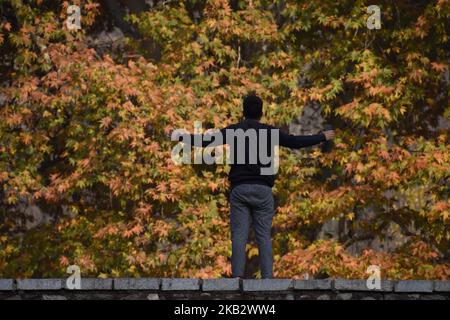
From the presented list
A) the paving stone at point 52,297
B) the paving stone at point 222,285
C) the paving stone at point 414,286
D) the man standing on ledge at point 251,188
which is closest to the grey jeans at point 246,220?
the man standing on ledge at point 251,188

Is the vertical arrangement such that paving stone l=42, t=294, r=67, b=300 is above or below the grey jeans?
below

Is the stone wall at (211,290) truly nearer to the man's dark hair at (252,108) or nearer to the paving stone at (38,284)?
the paving stone at (38,284)

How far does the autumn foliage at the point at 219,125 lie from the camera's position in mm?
16359

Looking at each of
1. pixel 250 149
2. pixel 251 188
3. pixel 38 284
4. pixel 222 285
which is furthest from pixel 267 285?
pixel 38 284

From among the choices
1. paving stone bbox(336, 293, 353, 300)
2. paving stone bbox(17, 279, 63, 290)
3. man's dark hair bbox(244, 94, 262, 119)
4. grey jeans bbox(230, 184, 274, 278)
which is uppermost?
man's dark hair bbox(244, 94, 262, 119)

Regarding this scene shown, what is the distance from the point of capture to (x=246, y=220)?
1110cm

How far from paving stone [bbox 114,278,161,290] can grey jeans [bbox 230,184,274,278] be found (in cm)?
99

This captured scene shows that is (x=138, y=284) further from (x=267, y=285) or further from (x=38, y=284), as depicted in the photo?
(x=267, y=285)

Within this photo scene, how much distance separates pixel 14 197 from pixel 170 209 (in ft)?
7.42

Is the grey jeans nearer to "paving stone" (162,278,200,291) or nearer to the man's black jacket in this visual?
the man's black jacket

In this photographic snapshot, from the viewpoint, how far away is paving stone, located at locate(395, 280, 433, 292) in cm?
1007

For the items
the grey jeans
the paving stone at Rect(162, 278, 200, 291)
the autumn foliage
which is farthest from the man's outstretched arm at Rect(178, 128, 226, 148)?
the autumn foliage

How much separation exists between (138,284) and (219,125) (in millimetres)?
6590
